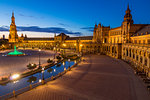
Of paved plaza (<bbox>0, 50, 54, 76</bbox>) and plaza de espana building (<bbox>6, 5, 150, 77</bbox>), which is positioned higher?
plaza de espana building (<bbox>6, 5, 150, 77</bbox>)

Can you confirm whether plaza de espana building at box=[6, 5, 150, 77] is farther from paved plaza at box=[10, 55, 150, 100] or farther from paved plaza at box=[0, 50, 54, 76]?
paved plaza at box=[0, 50, 54, 76]

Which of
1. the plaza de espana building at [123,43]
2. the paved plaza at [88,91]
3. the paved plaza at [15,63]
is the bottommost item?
the paved plaza at [88,91]

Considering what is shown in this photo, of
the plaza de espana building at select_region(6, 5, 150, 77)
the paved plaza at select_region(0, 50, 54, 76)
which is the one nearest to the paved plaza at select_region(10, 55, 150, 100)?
the plaza de espana building at select_region(6, 5, 150, 77)

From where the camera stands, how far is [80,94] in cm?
1967

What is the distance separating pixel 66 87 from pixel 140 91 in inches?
521

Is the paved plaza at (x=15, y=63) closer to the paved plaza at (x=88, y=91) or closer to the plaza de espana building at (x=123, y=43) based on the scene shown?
the paved plaza at (x=88, y=91)

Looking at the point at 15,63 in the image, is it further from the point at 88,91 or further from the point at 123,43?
the point at 123,43

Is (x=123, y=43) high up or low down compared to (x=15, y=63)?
up

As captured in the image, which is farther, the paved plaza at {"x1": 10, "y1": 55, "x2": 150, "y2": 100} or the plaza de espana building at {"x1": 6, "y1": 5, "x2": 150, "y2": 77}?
the plaza de espana building at {"x1": 6, "y1": 5, "x2": 150, "y2": 77}

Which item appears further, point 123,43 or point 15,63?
point 123,43

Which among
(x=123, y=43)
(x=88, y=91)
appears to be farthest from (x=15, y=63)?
(x=123, y=43)

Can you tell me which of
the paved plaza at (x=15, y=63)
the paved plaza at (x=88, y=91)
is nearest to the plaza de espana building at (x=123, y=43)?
the paved plaza at (x=88, y=91)

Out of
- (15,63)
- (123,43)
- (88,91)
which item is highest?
(123,43)

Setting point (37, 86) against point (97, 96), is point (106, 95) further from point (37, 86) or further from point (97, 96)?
point (37, 86)
